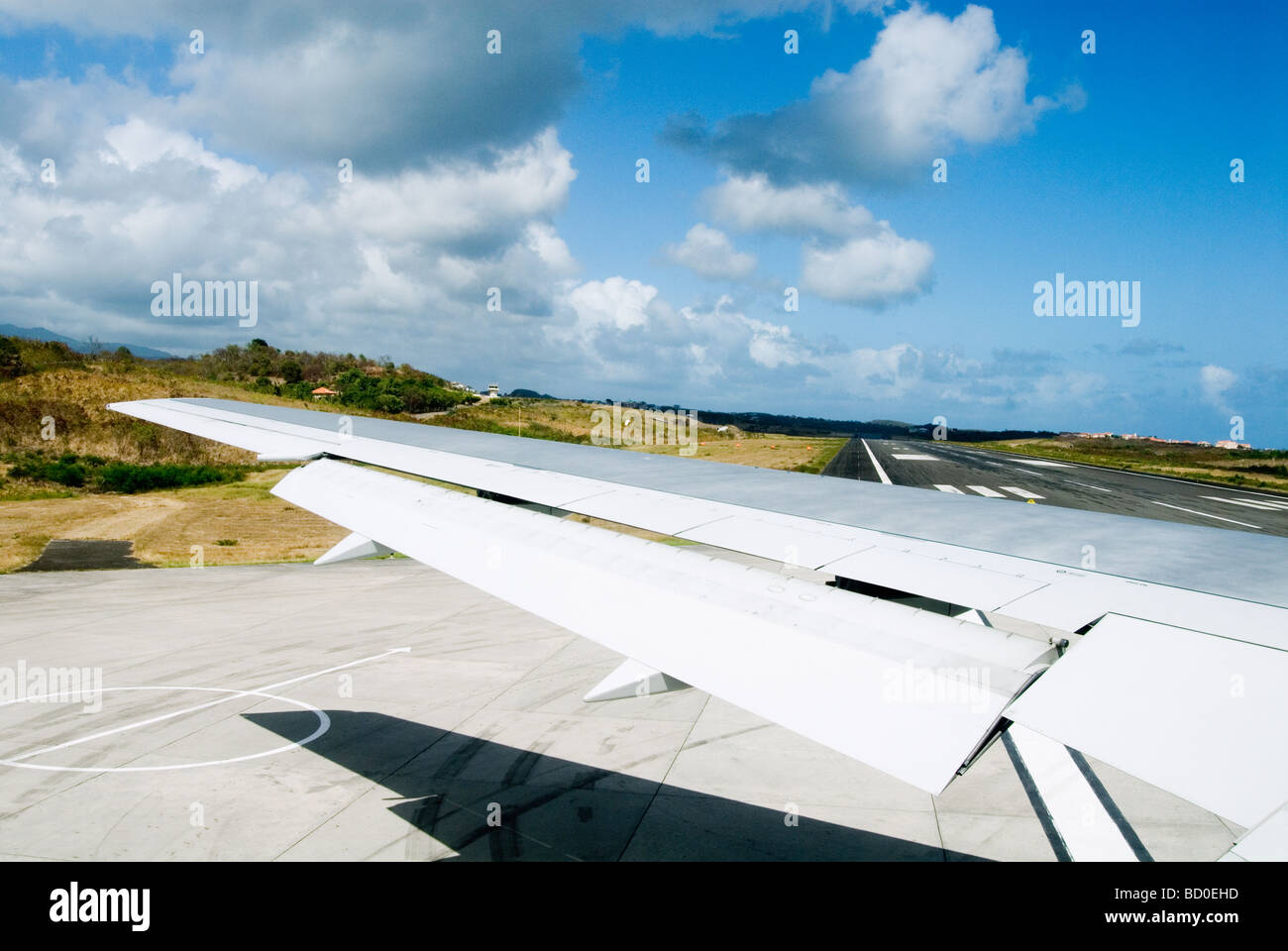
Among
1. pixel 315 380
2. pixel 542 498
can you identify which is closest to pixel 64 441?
pixel 315 380

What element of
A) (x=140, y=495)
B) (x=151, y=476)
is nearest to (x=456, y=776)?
(x=140, y=495)

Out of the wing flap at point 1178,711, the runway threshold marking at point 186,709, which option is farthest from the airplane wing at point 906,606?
the runway threshold marking at point 186,709

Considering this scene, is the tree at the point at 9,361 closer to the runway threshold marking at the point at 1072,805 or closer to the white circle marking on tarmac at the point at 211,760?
the white circle marking on tarmac at the point at 211,760

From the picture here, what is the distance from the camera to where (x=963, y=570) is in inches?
129

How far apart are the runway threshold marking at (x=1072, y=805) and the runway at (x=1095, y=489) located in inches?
559

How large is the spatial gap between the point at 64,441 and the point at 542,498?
48434 millimetres

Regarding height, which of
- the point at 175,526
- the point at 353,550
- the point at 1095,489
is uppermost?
the point at 353,550

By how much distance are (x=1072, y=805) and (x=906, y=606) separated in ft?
20.4

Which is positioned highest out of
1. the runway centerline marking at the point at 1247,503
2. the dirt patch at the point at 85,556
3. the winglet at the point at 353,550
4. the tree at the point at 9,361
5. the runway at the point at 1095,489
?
the tree at the point at 9,361

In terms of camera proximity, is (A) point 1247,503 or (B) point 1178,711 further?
(A) point 1247,503

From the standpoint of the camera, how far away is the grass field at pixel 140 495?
22.5 meters

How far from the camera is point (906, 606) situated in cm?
292

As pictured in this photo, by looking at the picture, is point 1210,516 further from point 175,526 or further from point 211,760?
point 175,526
